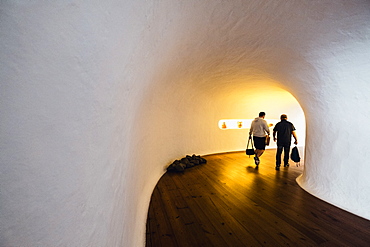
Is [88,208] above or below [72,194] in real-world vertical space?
below

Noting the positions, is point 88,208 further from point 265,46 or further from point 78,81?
point 265,46

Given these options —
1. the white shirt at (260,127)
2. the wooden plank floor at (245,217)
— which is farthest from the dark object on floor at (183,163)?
the white shirt at (260,127)

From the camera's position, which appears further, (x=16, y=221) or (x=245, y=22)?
(x=245, y=22)

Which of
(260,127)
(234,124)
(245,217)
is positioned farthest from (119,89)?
(234,124)

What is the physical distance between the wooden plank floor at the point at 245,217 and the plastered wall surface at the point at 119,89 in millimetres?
309

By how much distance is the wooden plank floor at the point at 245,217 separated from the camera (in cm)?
193

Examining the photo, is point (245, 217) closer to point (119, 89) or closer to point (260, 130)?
point (119, 89)

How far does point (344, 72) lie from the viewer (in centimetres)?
252

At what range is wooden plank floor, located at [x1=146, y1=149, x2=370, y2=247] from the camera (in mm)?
1935

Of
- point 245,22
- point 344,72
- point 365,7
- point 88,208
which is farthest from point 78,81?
point 344,72

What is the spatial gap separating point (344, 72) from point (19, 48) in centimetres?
368

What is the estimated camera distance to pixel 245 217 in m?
2.35

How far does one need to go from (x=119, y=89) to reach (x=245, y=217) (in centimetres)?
248

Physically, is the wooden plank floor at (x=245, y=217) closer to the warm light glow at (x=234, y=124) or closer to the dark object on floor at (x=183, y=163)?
the dark object on floor at (x=183, y=163)
